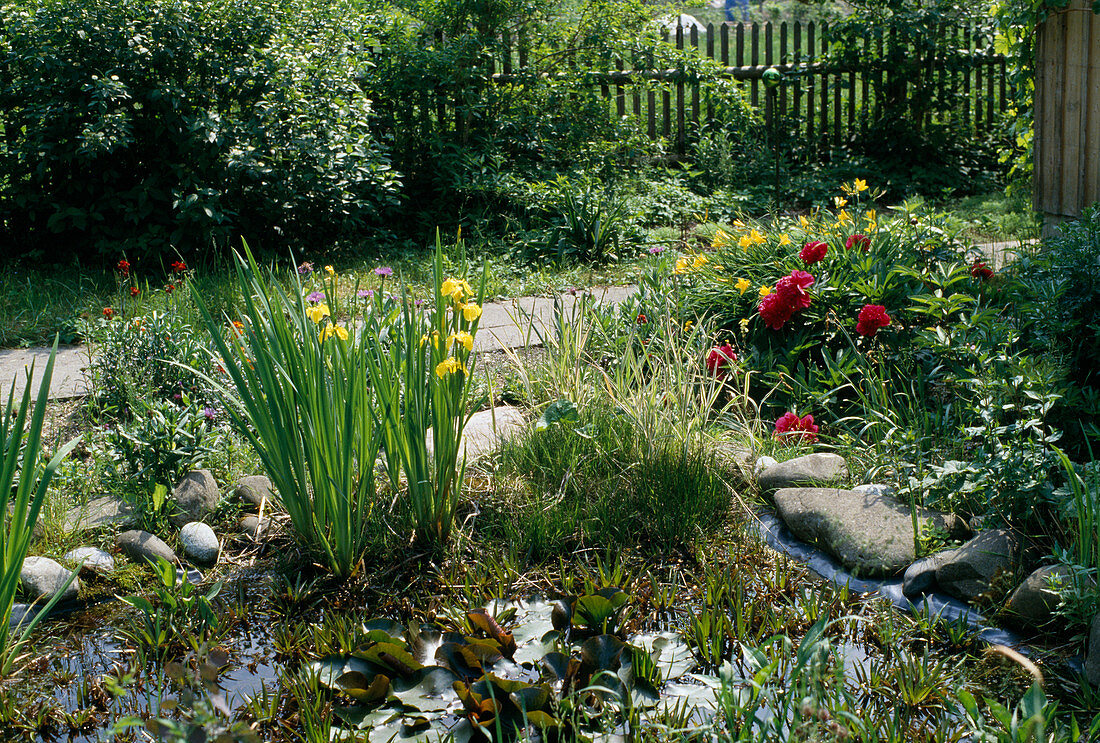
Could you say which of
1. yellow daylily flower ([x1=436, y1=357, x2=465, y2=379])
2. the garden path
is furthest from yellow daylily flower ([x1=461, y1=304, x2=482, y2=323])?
the garden path

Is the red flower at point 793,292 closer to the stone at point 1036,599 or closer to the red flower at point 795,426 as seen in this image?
the red flower at point 795,426

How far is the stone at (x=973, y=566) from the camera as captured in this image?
2441 mm

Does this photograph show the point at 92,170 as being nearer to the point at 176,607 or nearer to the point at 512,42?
the point at 512,42

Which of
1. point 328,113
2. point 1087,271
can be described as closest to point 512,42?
point 328,113

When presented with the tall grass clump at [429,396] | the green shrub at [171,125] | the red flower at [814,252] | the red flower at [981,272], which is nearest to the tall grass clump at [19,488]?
the tall grass clump at [429,396]

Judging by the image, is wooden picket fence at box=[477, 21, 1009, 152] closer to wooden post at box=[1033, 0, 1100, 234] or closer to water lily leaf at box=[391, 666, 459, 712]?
wooden post at box=[1033, 0, 1100, 234]

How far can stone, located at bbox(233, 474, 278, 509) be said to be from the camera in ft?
10.0

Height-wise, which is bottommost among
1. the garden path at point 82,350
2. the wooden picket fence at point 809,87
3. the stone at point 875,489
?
the stone at point 875,489

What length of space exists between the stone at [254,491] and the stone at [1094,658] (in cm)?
235

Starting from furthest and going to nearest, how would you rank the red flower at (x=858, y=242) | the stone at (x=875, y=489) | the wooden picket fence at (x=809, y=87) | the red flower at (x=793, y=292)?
the wooden picket fence at (x=809, y=87) < the red flower at (x=858, y=242) < the red flower at (x=793, y=292) < the stone at (x=875, y=489)

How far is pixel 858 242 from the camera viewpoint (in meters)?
3.92

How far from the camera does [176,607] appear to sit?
2365 mm

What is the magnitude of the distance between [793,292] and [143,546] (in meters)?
2.50

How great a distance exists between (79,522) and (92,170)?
431 cm
